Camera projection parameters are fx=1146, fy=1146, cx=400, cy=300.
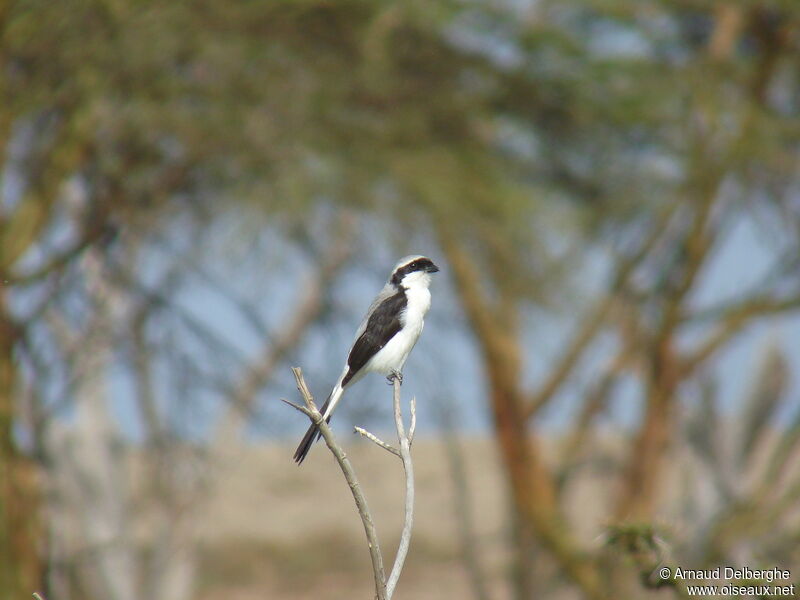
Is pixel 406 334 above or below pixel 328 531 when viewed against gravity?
below

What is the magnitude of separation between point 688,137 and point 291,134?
307 cm

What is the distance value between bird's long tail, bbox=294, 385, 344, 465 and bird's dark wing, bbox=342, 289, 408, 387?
0.05 meters

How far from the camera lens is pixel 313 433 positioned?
2.41m

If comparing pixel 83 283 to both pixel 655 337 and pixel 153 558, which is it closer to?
pixel 153 558

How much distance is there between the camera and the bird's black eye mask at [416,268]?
8.71 ft

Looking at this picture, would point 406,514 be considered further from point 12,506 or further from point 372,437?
point 12,506

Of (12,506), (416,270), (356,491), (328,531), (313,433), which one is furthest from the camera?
(328,531)

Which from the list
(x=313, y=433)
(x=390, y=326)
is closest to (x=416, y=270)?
(x=390, y=326)

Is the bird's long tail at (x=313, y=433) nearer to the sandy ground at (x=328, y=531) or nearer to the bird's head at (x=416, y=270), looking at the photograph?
the bird's head at (x=416, y=270)

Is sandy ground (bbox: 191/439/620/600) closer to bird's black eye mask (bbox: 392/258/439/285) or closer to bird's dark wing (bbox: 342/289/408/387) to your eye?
bird's black eye mask (bbox: 392/258/439/285)

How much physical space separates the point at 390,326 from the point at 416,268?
16 cm

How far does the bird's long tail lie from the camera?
2.28 meters

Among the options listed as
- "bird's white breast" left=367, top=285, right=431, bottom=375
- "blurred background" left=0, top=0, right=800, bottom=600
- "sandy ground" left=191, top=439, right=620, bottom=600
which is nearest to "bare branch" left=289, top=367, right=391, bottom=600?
"bird's white breast" left=367, top=285, right=431, bottom=375

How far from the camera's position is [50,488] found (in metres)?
10.9
